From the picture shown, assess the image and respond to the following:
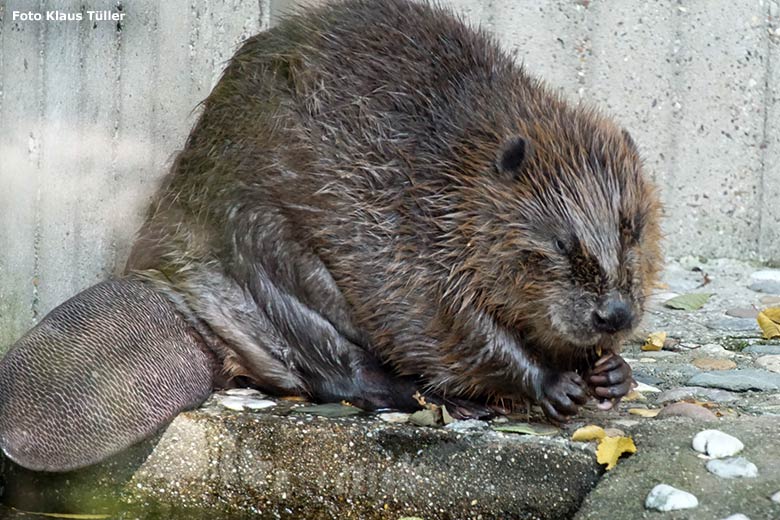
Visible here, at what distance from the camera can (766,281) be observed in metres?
4.93

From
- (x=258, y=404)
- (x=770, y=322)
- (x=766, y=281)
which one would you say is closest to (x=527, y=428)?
(x=258, y=404)

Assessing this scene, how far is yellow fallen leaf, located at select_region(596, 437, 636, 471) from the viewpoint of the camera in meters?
3.05

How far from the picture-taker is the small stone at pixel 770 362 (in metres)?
3.89

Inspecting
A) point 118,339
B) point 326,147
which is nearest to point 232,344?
point 118,339

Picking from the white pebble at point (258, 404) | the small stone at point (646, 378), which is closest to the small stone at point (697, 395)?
the small stone at point (646, 378)

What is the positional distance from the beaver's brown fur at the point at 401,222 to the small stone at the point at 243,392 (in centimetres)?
4

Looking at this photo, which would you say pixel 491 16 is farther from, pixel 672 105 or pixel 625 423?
pixel 625 423

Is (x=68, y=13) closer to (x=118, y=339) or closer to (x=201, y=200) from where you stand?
(x=201, y=200)

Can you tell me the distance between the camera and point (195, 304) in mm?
3764

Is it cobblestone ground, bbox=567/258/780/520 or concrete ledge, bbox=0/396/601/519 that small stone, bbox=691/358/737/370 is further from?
concrete ledge, bbox=0/396/601/519

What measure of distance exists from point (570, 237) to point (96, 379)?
4.46 feet

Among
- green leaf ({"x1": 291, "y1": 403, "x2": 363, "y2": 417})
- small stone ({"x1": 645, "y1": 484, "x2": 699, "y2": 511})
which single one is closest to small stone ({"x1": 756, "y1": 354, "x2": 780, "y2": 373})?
small stone ({"x1": 645, "y1": 484, "x2": 699, "y2": 511})

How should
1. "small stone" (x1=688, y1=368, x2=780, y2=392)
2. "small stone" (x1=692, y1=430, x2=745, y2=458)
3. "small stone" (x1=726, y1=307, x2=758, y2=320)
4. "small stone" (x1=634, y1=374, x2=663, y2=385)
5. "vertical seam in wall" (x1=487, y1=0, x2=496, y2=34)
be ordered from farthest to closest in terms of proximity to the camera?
"vertical seam in wall" (x1=487, y1=0, x2=496, y2=34) → "small stone" (x1=726, y1=307, x2=758, y2=320) → "small stone" (x1=634, y1=374, x2=663, y2=385) → "small stone" (x1=688, y1=368, x2=780, y2=392) → "small stone" (x1=692, y1=430, x2=745, y2=458)

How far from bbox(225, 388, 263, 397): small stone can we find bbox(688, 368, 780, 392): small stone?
4.41 ft
